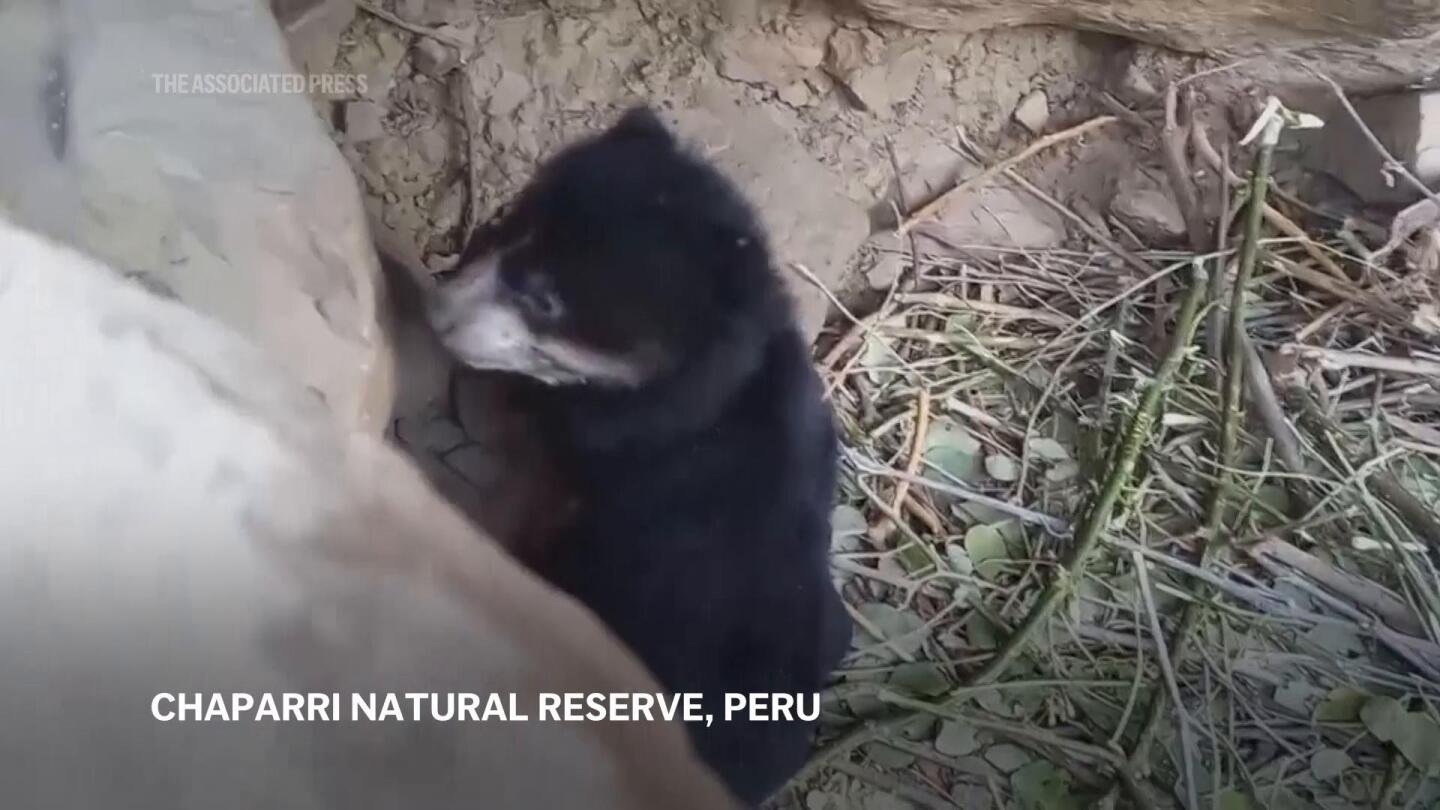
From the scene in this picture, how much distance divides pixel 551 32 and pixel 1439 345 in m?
0.66

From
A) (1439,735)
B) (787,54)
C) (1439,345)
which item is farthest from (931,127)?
(1439,735)

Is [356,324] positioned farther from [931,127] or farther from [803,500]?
[931,127]

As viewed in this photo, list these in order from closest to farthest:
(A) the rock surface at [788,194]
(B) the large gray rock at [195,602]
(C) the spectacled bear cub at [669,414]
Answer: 1. (B) the large gray rock at [195,602]
2. (C) the spectacled bear cub at [669,414]
3. (A) the rock surface at [788,194]

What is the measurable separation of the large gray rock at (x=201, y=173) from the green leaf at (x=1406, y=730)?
2.07 feet

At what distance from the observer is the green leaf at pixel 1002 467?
83 cm

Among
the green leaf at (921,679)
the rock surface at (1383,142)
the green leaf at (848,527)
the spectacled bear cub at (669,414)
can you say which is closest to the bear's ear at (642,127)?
the spectacled bear cub at (669,414)

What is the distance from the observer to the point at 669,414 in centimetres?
72

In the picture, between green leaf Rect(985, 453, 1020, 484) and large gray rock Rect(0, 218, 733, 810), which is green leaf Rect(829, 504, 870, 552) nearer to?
green leaf Rect(985, 453, 1020, 484)

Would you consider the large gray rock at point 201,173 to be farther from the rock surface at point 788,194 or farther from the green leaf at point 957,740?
the green leaf at point 957,740

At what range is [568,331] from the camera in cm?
70

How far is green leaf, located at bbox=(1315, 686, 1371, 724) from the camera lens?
78 centimetres

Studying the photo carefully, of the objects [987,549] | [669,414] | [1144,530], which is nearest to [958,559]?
[987,549]

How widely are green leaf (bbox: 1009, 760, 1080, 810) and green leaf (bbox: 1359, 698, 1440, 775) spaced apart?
8.0 inches

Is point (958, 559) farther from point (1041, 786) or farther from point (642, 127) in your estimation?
point (642, 127)
